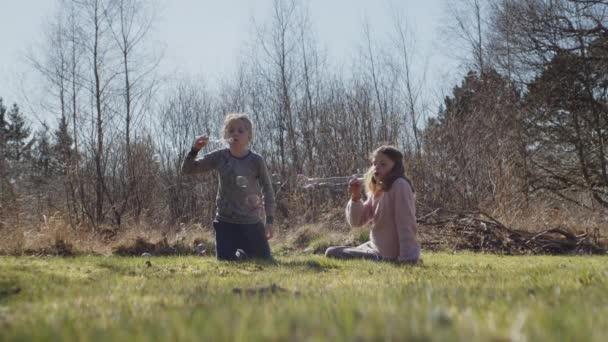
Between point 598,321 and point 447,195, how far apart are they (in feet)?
42.7

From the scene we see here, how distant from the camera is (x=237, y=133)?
6.40 meters

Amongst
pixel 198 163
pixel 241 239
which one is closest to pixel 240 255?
pixel 241 239

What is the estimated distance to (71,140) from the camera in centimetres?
1416

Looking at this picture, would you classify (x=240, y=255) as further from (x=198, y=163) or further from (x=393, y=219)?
(x=393, y=219)

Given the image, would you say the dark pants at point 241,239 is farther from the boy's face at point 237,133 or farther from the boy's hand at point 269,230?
the boy's face at point 237,133

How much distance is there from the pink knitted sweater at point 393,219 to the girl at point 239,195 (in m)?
1.26

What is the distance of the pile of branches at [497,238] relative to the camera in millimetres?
8539

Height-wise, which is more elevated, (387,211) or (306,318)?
(387,211)

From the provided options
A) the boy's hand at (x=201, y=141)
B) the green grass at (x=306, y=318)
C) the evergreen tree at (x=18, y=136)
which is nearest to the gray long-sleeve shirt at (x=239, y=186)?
the boy's hand at (x=201, y=141)

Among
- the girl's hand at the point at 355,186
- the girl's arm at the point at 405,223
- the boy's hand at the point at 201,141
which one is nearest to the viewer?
the girl's arm at the point at 405,223

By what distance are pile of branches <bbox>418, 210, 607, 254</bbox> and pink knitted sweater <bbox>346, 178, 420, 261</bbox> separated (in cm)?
328

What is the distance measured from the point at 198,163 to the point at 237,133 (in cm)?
66

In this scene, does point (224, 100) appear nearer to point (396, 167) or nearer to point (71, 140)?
point (71, 140)

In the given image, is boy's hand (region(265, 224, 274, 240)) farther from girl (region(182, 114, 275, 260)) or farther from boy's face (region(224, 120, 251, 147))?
boy's face (region(224, 120, 251, 147))
